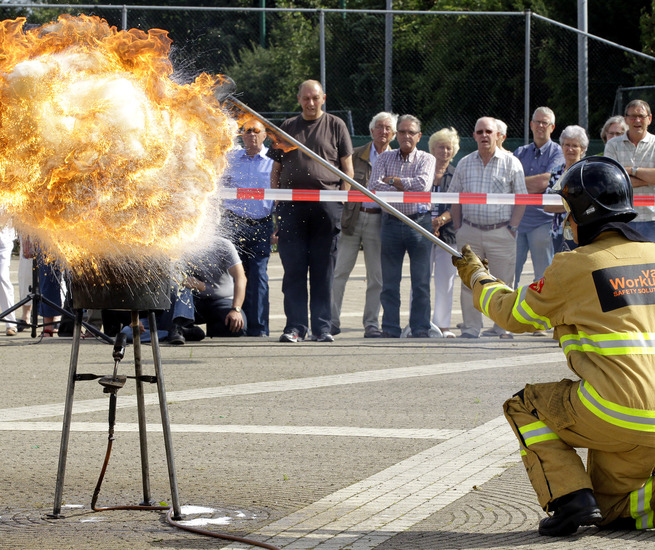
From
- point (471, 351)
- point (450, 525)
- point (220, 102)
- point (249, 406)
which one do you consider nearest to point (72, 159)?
point (220, 102)

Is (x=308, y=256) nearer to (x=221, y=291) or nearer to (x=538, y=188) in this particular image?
(x=221, y=291)

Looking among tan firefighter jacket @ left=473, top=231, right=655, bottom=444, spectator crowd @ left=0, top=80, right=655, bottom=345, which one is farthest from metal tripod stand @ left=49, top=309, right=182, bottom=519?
spectator crowd @ left=0, top=80, right=655, bottom=345

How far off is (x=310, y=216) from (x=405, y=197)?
99 cm

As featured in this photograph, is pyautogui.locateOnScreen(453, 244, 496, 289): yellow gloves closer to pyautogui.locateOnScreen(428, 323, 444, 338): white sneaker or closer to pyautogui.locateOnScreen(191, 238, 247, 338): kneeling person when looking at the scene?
pyautogui.locateOnScreen(191, 238, 247, 338): kneeling person

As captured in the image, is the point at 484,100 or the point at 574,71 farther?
the point at 484,100

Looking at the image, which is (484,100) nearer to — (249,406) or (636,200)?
(636,200)

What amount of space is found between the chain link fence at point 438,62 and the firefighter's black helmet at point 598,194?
36.5 ft

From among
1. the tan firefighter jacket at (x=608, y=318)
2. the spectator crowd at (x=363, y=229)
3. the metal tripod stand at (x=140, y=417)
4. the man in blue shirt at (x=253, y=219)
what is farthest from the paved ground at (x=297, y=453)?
the man in blue shirt at (x=253, y=219)

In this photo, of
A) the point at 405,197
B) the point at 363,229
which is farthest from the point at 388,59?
the point at 405,197

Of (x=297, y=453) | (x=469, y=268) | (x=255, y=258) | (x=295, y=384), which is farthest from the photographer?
(x=255, y=258)

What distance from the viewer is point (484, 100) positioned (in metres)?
21.3

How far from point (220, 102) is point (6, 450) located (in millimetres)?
2613

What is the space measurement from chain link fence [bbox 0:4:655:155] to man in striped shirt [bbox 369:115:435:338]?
486cm

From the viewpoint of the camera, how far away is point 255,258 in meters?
11.5
